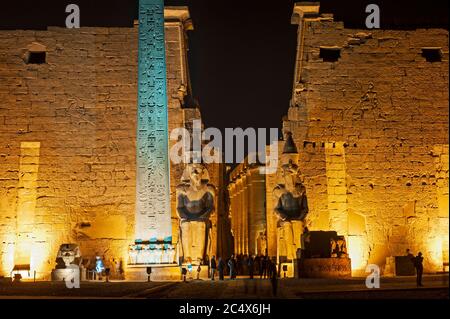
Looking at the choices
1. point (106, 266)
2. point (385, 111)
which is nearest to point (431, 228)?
point (385, 111)

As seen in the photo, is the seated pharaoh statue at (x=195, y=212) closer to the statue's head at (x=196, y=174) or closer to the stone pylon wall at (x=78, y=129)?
the statue's head at (x=196, y=174)

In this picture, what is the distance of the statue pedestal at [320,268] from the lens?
10.8m

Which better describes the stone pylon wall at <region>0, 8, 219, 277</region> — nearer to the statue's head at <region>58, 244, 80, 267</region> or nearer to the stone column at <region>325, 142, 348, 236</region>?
the statue's head at <region>58, 244, 80, 267</region>

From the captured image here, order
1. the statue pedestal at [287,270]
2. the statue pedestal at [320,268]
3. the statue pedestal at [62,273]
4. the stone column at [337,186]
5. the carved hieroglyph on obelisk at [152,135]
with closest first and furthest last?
the statue pedestal at [320,268]
the carved hieroglyph on obelisk at [152,135]
the statue pedestal at [287,270]
the statue pedestal at [62,273]
the stone column at [337,186]

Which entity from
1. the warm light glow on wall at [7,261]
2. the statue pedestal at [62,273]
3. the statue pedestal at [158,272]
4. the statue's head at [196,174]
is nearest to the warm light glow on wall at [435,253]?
the statue's head at [196,174]

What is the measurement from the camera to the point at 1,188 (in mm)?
14305

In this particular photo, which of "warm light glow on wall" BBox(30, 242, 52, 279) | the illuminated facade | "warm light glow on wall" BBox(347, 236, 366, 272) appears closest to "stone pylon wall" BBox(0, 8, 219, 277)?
"warm light glow on wall" BBox(30, 242, 52, 279)

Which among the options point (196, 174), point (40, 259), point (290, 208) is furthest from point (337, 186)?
point (40, 259)

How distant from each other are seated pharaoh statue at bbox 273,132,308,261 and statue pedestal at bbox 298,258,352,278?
0.89 meters

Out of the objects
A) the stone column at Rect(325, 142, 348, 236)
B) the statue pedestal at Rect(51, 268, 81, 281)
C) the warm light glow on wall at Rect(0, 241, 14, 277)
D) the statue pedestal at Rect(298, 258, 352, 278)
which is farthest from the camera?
the stone column at Rect(325, 142, 348, 236)

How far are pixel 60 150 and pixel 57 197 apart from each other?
39.9 inches

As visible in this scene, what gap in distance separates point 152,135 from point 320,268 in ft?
12.0

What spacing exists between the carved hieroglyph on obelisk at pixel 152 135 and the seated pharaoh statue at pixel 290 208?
2018 millimetres

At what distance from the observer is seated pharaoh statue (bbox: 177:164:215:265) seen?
472 inches
